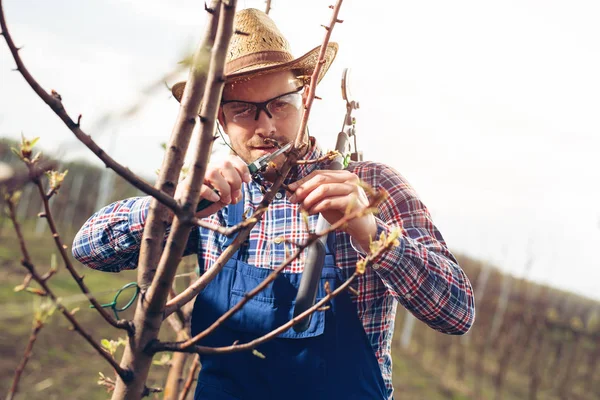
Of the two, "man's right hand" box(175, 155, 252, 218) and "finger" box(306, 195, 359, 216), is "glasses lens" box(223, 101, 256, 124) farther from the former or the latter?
"finger" box(306, 195, 359, 216)

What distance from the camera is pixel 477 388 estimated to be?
1005 centimetres

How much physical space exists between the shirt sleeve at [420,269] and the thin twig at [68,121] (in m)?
0.59

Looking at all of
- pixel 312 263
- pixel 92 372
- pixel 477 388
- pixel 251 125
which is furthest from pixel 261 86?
pixel 477 388

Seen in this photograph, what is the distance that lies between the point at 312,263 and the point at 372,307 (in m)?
0.37

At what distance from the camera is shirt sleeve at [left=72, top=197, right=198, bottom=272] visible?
5.22 ft

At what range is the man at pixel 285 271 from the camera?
1.50 metres

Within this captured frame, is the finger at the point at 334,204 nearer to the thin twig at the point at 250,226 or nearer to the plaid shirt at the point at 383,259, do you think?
the thin twig at the point at 250,226

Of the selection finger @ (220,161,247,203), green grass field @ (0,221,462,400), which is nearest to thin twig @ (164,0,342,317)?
finger @ (220,161,247,203)

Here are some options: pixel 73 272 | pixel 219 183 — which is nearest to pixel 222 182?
pixel 219 183

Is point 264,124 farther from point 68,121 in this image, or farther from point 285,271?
point 68,121

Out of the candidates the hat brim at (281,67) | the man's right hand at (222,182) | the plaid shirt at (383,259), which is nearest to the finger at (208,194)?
Answer: the man's right hand at (222,182)

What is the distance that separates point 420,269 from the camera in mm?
1416

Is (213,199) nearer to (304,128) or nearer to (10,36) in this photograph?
(304,128)

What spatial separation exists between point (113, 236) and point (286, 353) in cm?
63
